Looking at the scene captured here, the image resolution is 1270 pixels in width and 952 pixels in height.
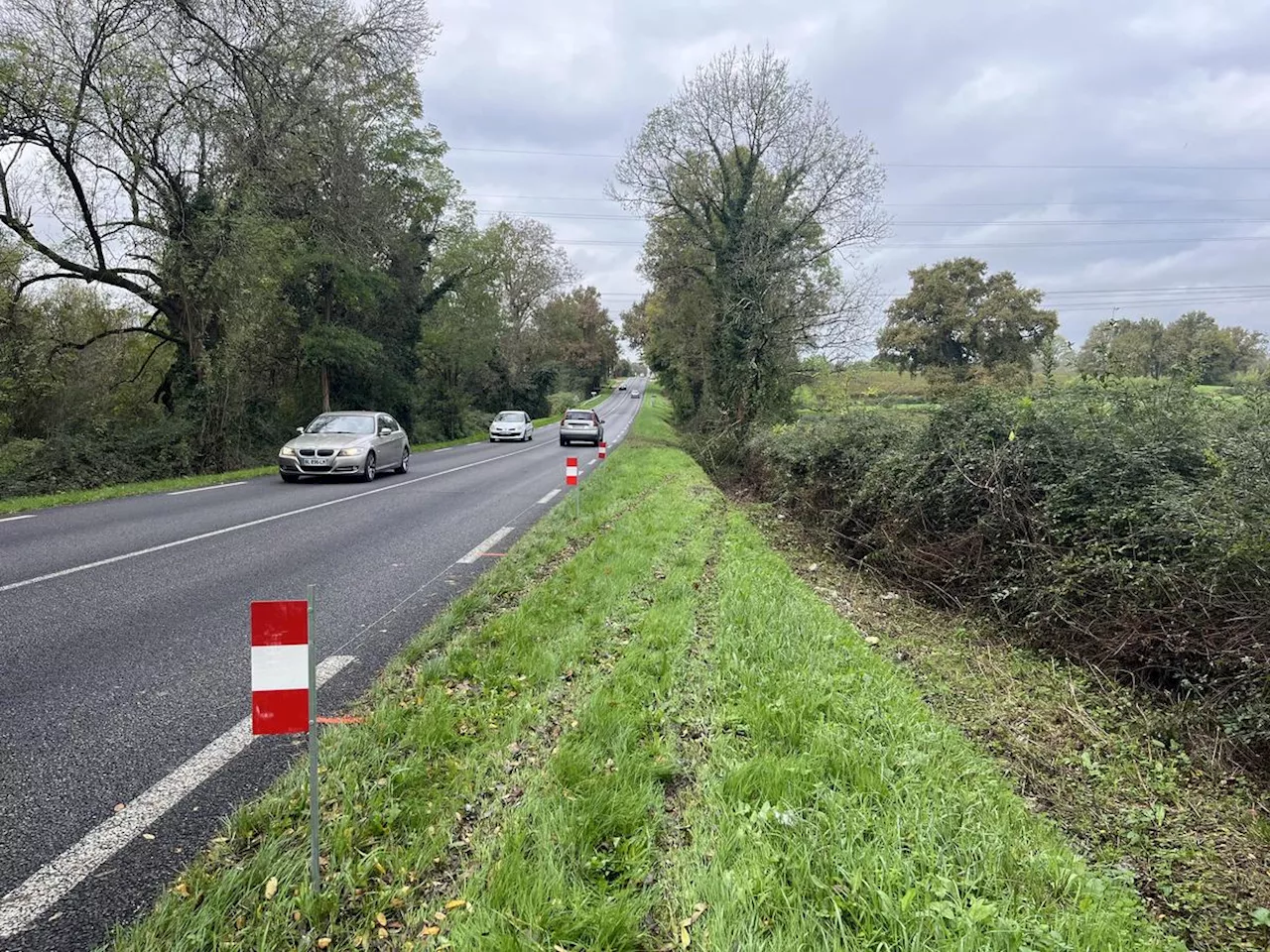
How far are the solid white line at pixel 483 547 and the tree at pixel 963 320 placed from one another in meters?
46.1

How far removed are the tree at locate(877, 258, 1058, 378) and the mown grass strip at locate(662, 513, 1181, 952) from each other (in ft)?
167

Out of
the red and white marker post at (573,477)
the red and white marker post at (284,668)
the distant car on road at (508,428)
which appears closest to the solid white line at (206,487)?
the red and white marker post at (573,477)

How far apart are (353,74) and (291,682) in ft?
71.1

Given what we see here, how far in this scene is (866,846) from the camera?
2.52 meters

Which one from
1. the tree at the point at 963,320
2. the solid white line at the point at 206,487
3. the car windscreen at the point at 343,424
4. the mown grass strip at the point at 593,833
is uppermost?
the tree at the point at 963,320

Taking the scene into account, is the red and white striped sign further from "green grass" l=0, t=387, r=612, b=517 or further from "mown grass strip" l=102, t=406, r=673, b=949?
"green grass" l=0, t=387, r=612, b=517

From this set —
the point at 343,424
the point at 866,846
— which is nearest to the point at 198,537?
the point at 343,424

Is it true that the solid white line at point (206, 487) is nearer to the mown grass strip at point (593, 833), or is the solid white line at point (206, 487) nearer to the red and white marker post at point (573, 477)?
the red and white marker post at point (573, 477)

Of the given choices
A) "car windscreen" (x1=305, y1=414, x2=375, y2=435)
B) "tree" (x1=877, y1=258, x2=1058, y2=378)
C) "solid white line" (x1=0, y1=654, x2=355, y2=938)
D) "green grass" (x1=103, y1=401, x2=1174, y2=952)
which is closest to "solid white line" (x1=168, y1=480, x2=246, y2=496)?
"car windscreen" (x1=305, y1=414, x2=375, y2=435)

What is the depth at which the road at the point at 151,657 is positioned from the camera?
2.59m

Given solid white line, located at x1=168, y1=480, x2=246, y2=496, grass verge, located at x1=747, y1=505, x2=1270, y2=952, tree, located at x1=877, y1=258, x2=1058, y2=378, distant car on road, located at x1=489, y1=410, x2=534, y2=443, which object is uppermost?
tree, located at x1=877, y1=258, x2=1058, y2=378

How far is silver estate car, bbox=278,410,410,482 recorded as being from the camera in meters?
15.4

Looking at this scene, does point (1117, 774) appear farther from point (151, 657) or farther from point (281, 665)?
point (151, 657)

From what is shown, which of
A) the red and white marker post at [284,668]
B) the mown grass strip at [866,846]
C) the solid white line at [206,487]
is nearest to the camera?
the mown grass strip at [866,846]
